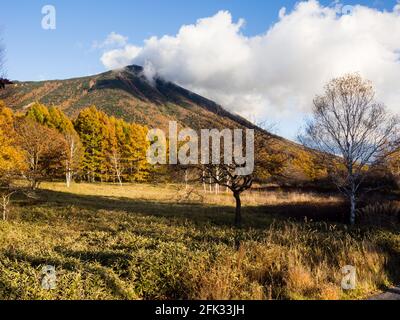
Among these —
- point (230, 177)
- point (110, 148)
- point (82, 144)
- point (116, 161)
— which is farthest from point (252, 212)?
point (116, 161)

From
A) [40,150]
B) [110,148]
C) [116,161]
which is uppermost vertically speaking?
[110,148]

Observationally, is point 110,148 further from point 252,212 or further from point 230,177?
point 230,177

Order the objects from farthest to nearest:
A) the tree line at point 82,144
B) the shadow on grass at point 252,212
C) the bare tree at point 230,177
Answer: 1. the tree line at point 82,144
2. the shadow on grass at point 252,212
3. the bare tree at point 230,177

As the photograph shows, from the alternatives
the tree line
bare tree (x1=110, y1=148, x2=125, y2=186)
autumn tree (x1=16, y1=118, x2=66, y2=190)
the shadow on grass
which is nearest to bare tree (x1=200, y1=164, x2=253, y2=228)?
the shadow on grass

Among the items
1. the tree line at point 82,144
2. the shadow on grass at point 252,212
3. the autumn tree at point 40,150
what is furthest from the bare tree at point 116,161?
the shadow on grass at point 252,212

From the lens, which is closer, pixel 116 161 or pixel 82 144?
pixel 82 144

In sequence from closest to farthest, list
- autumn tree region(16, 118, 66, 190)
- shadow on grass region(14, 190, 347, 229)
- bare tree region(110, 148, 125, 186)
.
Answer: shadow on grass region(14, 190, 347, 229)
autumn tree region(16, 118, 66, 190)
bare tree region(110, 148, 125, 186)

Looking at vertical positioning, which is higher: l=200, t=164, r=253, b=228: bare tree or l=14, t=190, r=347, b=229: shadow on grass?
l=200, t=164, r=253, b=228: bare tree

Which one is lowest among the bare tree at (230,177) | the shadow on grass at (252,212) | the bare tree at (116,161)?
the shadow on grass at (252,212)

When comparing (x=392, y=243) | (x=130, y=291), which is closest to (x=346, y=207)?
(x=392, y=243)

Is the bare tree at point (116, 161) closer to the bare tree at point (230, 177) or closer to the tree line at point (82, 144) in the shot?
the tree line at point (82, 144)

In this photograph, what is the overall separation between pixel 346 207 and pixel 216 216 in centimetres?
1002

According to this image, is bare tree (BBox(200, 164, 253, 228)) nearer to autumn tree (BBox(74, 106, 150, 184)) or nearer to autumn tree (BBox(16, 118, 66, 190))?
autumn tree (BBox(16, 118, 66, 190))

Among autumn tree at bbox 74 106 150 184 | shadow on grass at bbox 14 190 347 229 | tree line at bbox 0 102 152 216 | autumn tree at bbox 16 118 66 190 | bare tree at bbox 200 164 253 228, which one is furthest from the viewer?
autumn tree at bbox 74 106 150 184
